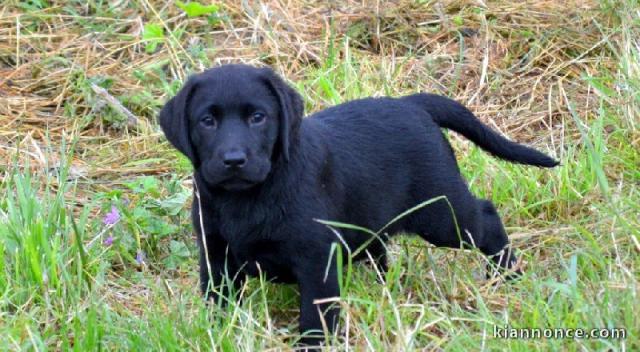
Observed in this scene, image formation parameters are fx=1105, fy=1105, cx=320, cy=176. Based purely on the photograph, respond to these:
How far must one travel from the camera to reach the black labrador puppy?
3.72 meters

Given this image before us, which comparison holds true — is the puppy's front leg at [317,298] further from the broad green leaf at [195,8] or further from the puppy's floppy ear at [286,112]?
the broad green leaf at [195,8]

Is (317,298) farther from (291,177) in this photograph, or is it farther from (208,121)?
(208,121)

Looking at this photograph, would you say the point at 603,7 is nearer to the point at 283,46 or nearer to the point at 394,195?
the point at 283,46

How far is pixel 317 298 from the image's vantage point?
12.5 feet

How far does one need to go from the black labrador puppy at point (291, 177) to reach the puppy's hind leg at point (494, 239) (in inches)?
11.4

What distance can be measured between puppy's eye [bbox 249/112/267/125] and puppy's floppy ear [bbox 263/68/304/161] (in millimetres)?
79

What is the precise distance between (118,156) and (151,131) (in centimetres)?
26

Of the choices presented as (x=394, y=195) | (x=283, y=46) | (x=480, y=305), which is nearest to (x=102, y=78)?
(x=283, y=46)

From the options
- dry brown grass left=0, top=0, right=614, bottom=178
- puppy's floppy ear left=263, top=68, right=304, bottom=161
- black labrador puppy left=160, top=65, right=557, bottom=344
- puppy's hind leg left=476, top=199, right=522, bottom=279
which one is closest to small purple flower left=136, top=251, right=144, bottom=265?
black labrador puppy left=160, top=65, right=557, bottom=344

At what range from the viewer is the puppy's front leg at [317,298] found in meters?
3.78

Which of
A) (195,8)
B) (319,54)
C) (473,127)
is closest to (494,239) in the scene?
(473,127)

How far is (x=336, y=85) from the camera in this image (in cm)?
610

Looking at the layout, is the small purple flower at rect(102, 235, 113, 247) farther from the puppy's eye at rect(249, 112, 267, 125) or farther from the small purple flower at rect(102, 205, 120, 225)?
the puppy's eye at rect(249, 112, 267, 125)

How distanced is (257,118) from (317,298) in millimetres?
652
